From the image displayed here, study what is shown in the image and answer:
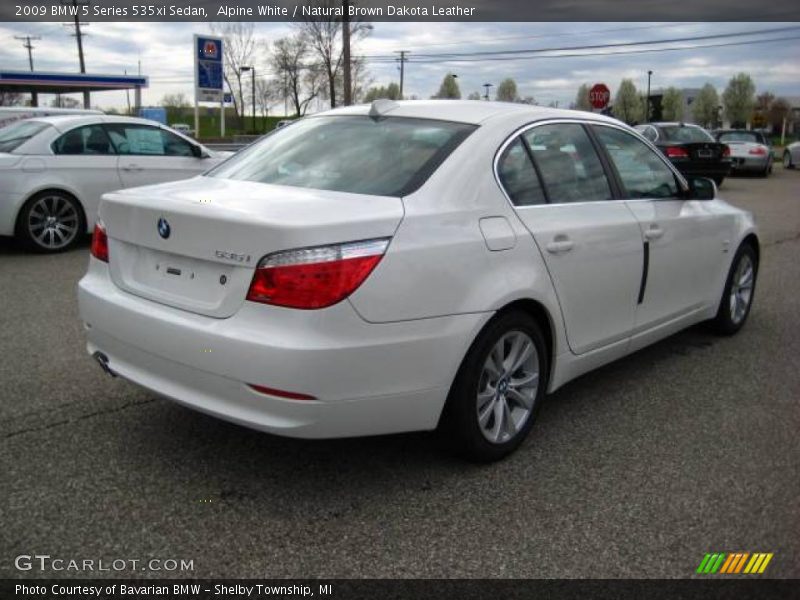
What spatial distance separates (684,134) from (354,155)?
688 inches

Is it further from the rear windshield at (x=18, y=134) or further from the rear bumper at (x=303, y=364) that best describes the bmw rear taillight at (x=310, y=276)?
the rear windshield at (x=18, y=134)

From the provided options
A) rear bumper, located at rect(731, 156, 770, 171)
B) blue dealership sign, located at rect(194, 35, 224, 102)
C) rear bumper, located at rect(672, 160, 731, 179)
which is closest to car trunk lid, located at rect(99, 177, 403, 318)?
rear bumper, located at rect(672, 160, 731, 179)

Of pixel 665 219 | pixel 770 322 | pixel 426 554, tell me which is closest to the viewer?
pixel 426 554

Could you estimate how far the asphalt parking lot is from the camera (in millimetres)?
2760

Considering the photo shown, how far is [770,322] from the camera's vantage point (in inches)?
249

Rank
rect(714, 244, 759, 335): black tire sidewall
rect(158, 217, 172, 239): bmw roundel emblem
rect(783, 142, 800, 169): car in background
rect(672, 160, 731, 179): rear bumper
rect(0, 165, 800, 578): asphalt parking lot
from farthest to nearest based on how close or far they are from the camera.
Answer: rect(783, 142, 800, 169): car in background → rect(672, 160, 731, 179): rear bumper → rect(714, 244, 759, 335): black tire sidewall → rect(158, 217, 172, 239): bmw roundel emblem → rect(0, 165, 800, 578): asphalt parking lot

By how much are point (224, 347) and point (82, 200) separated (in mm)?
6827

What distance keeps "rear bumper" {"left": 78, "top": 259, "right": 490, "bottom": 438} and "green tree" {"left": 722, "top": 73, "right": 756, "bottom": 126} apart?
122 meters

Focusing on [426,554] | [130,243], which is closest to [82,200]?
[130,243]

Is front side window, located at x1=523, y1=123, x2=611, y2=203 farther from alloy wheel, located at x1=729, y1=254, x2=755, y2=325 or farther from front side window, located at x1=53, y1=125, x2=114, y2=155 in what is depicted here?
front side window, located at x1=53, y1=125, x2=114, y2=155

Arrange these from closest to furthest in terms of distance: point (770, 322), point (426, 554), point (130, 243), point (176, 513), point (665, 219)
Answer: point (426, 554) < point (176, 513) < point (130, 243) < point (665, 219) < point (770, 322)

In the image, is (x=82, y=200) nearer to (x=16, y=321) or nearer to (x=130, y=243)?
(x=16, y=321)

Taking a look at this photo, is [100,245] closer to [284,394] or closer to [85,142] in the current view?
[284,394]
